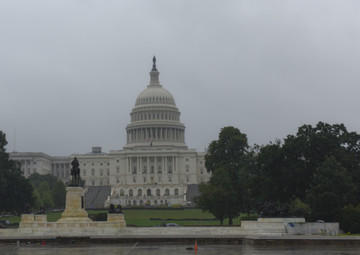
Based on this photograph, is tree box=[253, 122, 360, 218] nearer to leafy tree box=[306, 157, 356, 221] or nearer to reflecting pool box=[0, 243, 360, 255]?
leafy tree box=[306, 157, 356, 221]

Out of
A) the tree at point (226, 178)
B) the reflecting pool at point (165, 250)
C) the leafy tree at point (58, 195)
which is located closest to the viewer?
the reflecting pool at point (165, 250)

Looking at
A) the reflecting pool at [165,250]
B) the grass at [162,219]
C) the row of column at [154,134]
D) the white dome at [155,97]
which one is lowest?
the reflecting pool at [165,250]

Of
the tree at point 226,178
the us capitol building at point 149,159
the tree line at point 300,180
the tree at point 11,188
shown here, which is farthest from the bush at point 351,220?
the us capitol building at point 149,159

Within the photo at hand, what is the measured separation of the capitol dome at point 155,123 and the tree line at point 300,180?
10915 centimetres

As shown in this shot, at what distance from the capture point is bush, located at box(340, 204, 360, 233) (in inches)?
1864

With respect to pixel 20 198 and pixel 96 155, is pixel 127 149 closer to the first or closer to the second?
pixel 96 155

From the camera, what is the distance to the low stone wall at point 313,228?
47281 millimetres

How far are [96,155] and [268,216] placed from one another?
14701 centimetres

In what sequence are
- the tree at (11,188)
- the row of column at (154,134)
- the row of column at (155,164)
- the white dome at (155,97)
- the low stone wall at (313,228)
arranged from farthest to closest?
1. the white dome at (155,97)
2. the row of column at (154,134)
3. the row of column at (155,164)
4. the tree at (11,188)
5. the low stone wall at (313,228)

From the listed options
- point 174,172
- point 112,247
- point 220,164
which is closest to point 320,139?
point 220,164

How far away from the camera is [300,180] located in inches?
2360

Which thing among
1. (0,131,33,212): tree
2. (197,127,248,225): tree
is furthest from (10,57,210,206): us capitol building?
Result: (0,131,33,212): tree

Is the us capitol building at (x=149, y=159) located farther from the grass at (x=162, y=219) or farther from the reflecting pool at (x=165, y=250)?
the reflecting pool at (x=165, y=250)

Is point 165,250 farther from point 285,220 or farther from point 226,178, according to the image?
point 226,178
